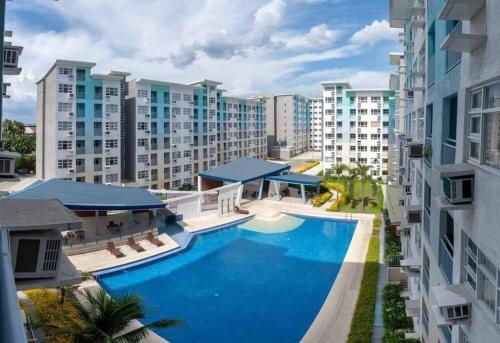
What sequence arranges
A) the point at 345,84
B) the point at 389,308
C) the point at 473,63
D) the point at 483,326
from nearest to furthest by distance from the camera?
the point at 483,326 → the point at 473,63 → the point at 389,308 → the point at 345,84

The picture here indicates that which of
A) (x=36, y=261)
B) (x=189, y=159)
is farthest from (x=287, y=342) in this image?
(x=189, y=159)

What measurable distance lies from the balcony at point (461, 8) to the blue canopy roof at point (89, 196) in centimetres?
2059

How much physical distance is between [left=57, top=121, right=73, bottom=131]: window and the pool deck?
1275cm

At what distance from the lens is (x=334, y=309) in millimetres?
14633

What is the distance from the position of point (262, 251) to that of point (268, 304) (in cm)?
694

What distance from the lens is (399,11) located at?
17.7 meters

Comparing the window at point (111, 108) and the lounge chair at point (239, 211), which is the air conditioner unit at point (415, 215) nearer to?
the lounge chair at point (239, 211)

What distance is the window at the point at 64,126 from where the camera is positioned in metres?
31.0

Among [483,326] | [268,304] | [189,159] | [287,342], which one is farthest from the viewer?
[189,159]

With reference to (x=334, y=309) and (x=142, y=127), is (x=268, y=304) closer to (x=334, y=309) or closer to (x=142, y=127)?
(x=334, y=309)

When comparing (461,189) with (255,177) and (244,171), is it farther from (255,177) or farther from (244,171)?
(244,171)

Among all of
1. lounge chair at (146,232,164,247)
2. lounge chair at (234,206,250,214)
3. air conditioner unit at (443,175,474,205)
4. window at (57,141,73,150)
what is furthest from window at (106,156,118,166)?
air conditioner unit at (443,175,474,205)

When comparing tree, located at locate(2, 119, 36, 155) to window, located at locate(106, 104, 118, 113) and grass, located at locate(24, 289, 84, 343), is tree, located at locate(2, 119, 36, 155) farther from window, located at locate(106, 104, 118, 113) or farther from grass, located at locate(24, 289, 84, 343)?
grass, located at locate(24, 289, 84, 343)

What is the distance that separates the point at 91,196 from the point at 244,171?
1518 centimetres
